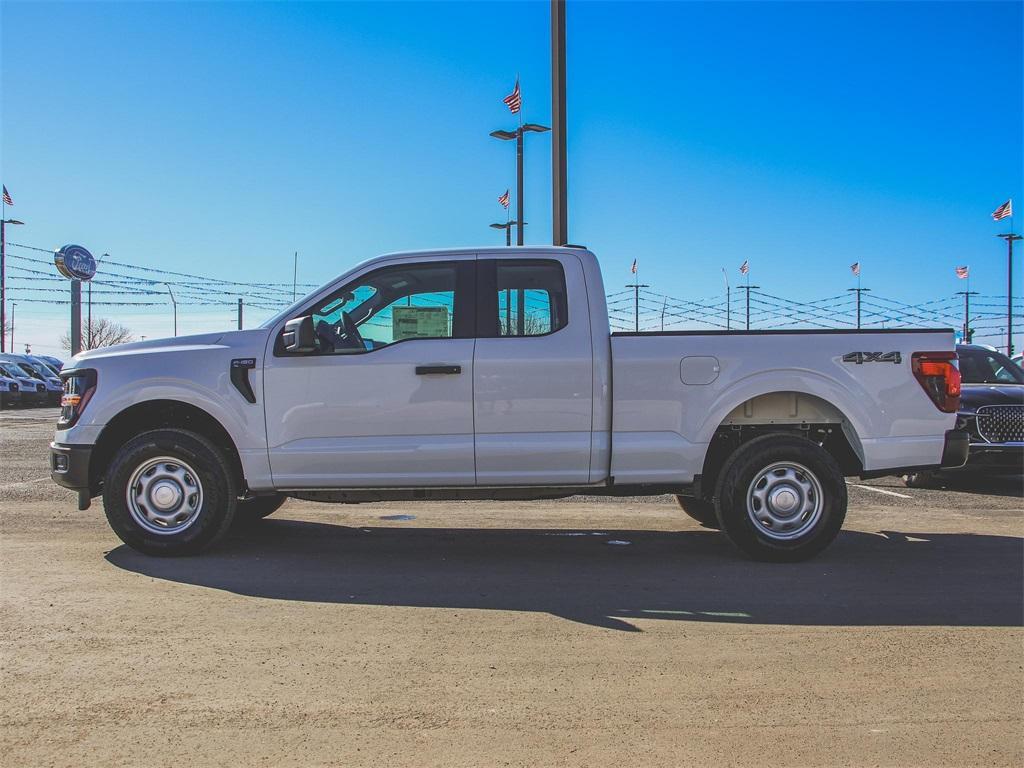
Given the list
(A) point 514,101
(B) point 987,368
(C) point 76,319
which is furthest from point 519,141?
(C) point 76,319

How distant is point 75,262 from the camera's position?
1403 inches

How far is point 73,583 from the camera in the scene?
5.18 metres

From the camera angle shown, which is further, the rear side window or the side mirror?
the rear side window

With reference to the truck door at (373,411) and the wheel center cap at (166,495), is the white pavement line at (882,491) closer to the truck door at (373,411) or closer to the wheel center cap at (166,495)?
the truck door at (373,411)

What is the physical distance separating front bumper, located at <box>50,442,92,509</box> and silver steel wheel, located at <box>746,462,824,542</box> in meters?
4.61

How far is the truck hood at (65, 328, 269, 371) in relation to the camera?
5.91 metres

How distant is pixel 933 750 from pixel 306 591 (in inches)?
135

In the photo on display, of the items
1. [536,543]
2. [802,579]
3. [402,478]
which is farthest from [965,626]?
[402,478]

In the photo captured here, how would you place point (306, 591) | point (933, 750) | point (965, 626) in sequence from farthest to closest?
point (306, 591), point (965, 626), point (933, 750)

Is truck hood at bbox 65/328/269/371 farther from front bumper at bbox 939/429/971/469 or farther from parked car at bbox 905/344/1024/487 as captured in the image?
parked car at bbox 905/344/1024/487

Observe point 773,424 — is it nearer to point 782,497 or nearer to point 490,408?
point 782,497

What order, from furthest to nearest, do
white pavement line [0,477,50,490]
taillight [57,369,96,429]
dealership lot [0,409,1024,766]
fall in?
white pavement line [0,477,50,490]
taillight [57,369,96,429]
dealership lot [0,409,1024,766]

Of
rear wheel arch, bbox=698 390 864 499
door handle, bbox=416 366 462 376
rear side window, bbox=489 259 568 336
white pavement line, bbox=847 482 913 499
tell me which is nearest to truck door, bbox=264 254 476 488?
door handle, bbox=416 366 462 376

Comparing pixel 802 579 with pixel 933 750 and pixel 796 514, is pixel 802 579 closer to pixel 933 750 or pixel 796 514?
pixel 796 514
